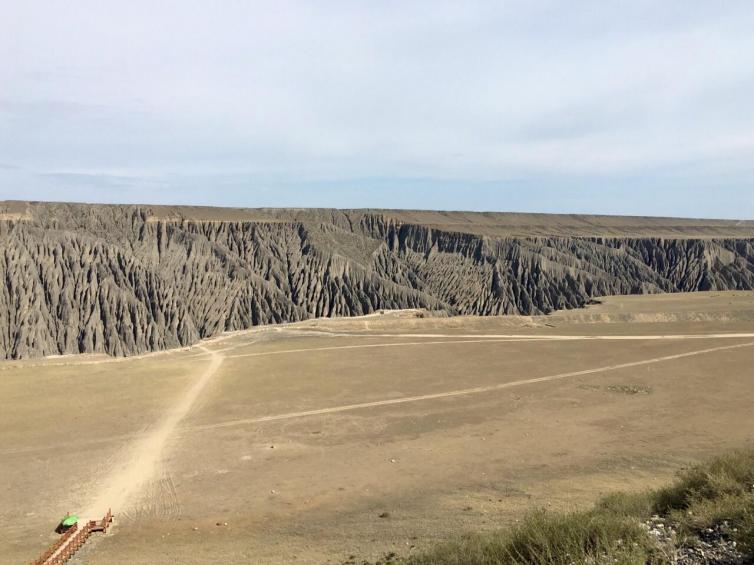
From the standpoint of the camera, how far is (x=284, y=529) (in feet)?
50.8

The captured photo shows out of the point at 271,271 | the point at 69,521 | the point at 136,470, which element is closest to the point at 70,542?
the point at 69,521

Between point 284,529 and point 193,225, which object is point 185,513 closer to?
point 284,529

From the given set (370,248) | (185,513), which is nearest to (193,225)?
(370,248)

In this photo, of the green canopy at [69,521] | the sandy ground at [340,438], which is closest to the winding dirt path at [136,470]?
the sandy ground at [340,438]

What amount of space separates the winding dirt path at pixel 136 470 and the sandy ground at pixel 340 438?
10 centimetres

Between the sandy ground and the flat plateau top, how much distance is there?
116 ft

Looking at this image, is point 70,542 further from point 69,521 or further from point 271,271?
point 271,271

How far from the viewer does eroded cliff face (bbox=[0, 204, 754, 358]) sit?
173ft

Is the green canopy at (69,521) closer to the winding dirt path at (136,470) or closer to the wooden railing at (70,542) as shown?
the wooden railing at (70,542)

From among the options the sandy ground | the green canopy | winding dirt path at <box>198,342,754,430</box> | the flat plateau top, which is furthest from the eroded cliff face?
the green canopy

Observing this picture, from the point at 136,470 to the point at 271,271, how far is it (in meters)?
53.9

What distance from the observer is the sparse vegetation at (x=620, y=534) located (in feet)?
29.2

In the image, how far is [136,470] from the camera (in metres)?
20.7

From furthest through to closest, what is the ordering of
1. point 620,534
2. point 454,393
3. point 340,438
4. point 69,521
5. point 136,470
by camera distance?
point 454,393 → point 340,438 → point 136,470 → point 69,521 → point 620,534
